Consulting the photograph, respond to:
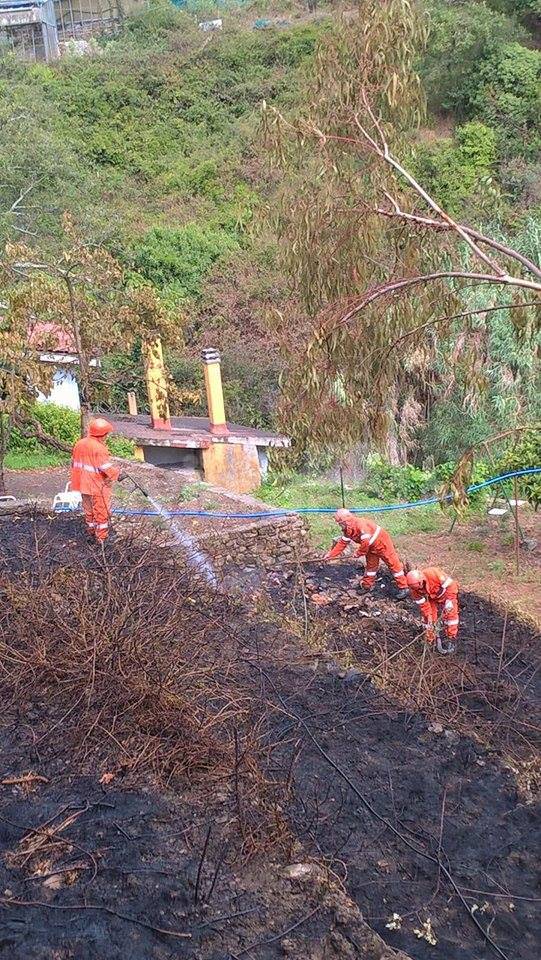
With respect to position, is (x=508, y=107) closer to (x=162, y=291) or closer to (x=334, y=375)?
(x=162, y=291)

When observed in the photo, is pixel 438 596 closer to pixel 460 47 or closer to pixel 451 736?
pixel 451 736

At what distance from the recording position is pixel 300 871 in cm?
456

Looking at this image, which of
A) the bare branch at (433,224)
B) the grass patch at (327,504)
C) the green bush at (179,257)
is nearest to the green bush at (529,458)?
the grass patch at (327,504)

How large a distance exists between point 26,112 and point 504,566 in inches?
966

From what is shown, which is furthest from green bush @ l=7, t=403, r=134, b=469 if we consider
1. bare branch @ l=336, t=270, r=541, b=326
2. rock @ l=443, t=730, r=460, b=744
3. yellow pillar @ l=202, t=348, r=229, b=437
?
rock @ l=443, t=730, r=460, b=744

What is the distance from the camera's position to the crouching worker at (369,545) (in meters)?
9.10

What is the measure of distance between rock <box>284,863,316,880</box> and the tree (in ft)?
13.2

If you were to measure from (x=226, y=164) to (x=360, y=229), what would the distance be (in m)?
26.5

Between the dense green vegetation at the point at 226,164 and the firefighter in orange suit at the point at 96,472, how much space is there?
24.5 ft

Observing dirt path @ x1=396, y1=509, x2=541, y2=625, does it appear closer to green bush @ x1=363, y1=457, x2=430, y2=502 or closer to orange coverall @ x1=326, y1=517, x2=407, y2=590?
orange coverall @ x1=326, y1=517, x2=407, y2=590

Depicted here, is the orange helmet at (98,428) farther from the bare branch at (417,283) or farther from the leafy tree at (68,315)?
the bare branch at (417,283)

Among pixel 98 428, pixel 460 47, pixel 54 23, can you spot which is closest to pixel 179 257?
pixel 460 47

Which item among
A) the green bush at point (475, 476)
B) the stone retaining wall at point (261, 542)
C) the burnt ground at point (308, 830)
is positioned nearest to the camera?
the burnt ground at point (308, 830)

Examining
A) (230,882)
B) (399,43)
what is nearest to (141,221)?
(399,43)
